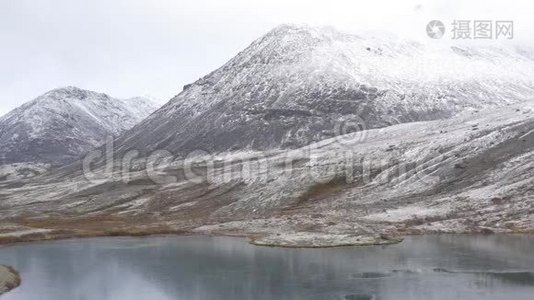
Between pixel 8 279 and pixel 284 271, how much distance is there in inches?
1377

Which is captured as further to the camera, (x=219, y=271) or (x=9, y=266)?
(x=9, y=266)

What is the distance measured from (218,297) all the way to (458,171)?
96984 millimetres

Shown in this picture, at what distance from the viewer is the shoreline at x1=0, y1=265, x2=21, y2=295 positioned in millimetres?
70400

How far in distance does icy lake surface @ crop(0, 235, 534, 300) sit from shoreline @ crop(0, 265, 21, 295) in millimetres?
1049

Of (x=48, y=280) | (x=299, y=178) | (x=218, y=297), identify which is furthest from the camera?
(x=299, y=178)

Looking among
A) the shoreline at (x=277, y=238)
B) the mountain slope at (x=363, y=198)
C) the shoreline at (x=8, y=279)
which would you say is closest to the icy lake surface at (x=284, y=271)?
the shoreline at (x=8, y=279)

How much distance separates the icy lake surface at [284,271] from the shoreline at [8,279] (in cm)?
→ 105

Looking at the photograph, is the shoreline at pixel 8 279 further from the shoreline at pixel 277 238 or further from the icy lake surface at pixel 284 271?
the shoreline at pixel 277 238

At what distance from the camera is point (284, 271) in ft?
247

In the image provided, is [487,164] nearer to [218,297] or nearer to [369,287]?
[369,287]

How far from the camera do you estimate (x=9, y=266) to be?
86.6m

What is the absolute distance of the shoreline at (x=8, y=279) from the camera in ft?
231

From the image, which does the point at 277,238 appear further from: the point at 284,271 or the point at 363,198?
the point at 363,198

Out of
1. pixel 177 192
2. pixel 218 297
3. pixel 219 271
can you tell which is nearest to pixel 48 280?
pixel 219 271
